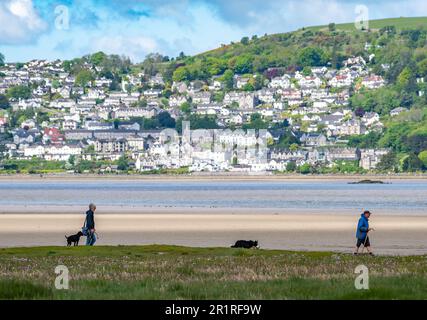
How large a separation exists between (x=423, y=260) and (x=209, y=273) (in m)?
5.86

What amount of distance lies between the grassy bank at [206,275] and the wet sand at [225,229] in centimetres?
739

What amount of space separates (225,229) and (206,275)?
963 inches

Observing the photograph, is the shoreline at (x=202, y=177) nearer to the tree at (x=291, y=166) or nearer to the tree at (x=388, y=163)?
the tree at (x=388, y=163)

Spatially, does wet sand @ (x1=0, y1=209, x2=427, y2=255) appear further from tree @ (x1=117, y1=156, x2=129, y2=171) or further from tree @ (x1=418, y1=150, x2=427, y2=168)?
tree @ (x1=117, y1=156, x2=129, y2=171)

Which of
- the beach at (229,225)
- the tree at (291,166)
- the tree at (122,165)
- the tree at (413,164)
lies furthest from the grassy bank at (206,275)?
the tree at (122,165)

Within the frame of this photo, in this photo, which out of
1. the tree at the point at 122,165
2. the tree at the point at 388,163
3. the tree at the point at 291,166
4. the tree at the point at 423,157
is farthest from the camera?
the tree at the point at 122,165

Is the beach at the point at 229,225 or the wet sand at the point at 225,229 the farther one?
the beach at the point at 229,225

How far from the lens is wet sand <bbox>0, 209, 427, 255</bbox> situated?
3753 cm

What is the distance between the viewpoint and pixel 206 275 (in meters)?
20.9

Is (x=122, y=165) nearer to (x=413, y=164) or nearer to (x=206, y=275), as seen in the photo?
(x=413, y=164)

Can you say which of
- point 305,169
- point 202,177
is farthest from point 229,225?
point 305,169

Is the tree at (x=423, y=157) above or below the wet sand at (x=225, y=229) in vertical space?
above

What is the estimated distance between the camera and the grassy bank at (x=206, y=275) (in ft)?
56.7
